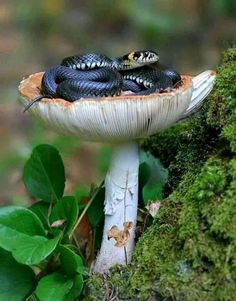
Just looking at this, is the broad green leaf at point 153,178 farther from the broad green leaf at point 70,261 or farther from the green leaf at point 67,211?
the broad green leaf at point 70,261

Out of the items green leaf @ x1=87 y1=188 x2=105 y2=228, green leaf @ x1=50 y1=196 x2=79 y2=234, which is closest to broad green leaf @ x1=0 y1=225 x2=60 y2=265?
green leaf @ x1=50 y1=196 x2=79 y2=234

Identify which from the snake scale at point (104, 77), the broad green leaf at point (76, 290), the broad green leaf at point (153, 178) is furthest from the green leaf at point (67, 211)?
the snake scale at point (104, 77)

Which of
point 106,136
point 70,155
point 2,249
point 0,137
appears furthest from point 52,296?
point 0,137

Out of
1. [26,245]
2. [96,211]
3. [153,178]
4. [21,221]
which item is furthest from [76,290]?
[153,178]

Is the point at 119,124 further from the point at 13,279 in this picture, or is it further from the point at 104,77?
the point at 13,279

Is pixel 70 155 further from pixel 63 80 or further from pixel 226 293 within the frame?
pixel 226 293

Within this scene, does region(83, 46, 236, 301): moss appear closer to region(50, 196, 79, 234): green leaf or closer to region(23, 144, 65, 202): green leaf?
region(50, 196, 79, 234): green leaf
